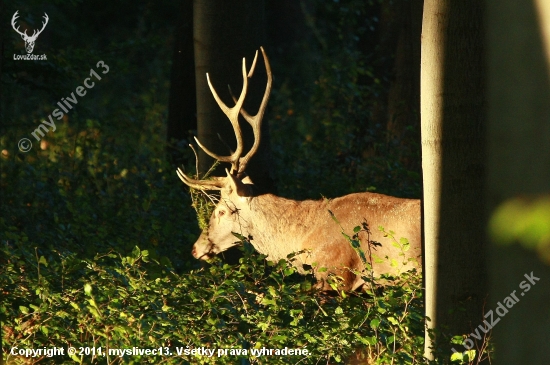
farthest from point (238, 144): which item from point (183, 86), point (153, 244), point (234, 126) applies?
point (183, 86)

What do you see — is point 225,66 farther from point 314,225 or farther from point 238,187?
point 314,225

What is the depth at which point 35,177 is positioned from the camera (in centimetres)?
1014

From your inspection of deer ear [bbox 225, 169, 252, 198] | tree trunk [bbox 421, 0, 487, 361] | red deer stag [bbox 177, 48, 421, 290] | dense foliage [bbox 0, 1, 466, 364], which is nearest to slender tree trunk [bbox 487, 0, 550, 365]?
dense foliage [bbox 0, 1, 466, 364]

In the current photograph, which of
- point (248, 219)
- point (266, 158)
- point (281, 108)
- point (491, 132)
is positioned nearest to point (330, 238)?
point (248, 219)

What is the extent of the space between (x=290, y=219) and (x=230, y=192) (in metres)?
0.60

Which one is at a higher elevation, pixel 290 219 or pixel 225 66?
pixel 225 66

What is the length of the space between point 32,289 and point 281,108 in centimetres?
1475

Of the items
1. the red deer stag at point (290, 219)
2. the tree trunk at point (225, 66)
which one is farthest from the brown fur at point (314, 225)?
the tree trunk at point (225, 66)

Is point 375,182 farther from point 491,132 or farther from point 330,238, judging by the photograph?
point 491,132

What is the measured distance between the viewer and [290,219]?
792cm

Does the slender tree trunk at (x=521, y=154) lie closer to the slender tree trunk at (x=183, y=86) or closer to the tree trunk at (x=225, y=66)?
the tree trunk at (x=225, y=66)

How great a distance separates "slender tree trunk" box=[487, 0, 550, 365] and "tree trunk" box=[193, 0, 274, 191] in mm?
5678

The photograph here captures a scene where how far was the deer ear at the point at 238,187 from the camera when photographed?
7.84 metres

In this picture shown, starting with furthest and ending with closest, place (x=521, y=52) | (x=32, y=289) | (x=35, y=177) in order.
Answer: (x=35, y=177) < (x=32, y=289) < (x=521, y=52)
